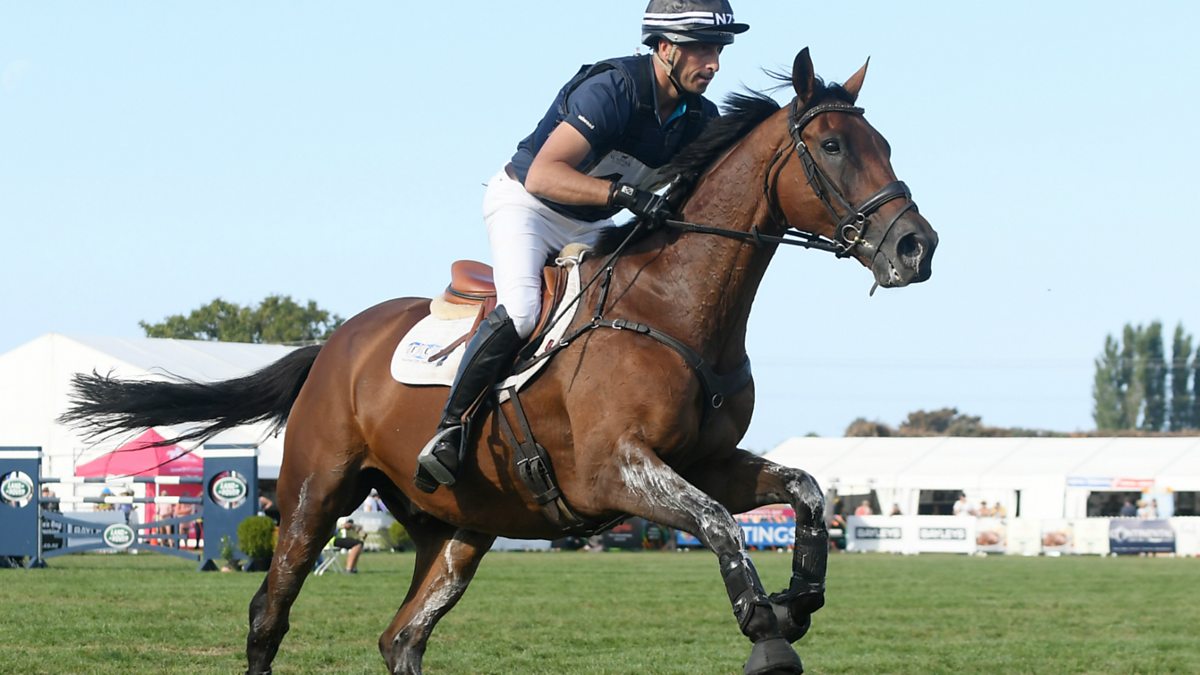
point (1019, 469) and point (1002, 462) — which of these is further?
point (1002, 462)

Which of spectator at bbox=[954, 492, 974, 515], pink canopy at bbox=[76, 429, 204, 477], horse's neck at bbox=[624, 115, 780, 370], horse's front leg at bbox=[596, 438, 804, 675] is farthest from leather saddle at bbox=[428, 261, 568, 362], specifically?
spectator at bbox=[954, 492, 974, 515]

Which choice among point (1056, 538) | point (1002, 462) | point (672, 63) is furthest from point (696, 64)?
point (1002, 462)

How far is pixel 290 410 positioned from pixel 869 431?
8078 cm

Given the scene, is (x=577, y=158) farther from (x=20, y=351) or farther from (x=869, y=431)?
(x=869, y=431)

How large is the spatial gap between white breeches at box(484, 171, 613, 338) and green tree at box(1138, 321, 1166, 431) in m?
118

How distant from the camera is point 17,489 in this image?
24.9 m

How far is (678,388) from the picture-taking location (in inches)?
257

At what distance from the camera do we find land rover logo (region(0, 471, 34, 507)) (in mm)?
24828

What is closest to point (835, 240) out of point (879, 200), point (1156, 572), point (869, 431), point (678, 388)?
point (879, 200)

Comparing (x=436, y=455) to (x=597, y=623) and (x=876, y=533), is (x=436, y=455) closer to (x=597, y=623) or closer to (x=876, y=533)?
(x=597, y=623)

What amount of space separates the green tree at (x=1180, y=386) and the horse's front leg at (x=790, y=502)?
119 m

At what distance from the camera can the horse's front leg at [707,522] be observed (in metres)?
5.90

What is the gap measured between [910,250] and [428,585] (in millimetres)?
3544

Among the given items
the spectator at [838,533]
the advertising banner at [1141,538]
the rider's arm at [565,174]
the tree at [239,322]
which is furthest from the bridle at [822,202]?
the tree at [239,322]
